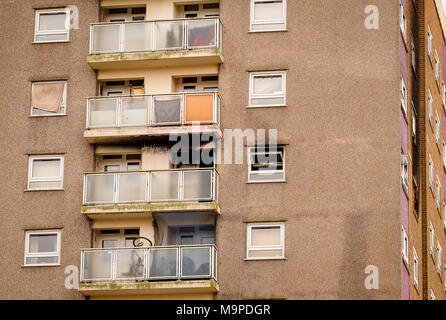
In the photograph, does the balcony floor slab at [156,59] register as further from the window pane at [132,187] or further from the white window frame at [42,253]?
the white window frame at [42,253]

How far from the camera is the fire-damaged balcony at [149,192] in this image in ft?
168

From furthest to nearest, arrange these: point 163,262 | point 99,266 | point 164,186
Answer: point 164,186
point 99,266
point 163,262

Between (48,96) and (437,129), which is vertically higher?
(437,129)

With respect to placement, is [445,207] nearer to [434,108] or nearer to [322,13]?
[434,108]

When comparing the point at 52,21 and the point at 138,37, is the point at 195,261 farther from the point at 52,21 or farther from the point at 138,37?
the point at 52,21

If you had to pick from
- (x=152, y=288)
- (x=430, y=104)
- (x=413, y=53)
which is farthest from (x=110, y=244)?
(x=430, y=104)

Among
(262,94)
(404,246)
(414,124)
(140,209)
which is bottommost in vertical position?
(404,246)

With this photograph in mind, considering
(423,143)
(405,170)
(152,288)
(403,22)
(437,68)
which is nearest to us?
(152,288)

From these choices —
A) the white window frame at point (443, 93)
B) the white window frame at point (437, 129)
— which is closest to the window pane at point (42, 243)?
the white window frame at point (437, 129)

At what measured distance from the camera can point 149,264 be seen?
5078 centimetres

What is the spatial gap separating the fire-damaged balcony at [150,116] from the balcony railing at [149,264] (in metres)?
3.99

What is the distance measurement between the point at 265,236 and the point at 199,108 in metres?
4.91

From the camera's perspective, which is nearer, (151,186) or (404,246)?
(151,186)
